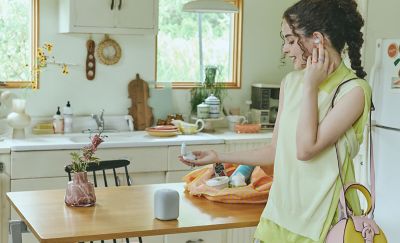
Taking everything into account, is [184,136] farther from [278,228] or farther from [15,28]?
[278,228]

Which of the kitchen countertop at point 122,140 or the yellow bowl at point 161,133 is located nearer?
the kitchen countertop at point 122,140

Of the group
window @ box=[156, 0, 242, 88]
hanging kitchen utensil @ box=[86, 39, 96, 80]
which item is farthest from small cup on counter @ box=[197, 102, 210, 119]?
hanging kitchen utensil @ box=[86, 39, 96, 80]

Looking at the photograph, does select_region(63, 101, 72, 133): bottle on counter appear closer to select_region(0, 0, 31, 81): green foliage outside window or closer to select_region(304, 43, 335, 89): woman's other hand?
select_region(0, 0, 31, 81): green foliage outside window

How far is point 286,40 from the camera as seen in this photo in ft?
6.56

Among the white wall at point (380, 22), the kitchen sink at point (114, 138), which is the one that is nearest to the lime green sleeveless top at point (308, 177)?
the white wall at point (380, 22)

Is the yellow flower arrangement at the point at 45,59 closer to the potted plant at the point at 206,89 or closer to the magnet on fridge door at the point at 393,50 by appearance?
the potted plant at the point at 206,89

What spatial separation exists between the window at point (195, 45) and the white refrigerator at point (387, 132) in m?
1.54

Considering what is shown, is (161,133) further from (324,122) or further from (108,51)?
(324,122)

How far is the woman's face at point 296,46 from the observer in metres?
1.94

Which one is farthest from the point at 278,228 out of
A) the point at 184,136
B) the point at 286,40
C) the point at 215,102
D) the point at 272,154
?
the point at 215,102

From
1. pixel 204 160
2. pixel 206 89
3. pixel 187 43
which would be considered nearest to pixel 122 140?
pixel 206 89

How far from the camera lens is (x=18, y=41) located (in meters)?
4.54

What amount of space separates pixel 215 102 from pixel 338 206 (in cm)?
304

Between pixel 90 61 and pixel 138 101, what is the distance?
18.5 inches
